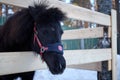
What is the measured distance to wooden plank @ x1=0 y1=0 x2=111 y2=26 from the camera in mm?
2705

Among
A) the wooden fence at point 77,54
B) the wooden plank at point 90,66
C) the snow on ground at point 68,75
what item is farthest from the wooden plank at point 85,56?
the snow on ground at point 68,75

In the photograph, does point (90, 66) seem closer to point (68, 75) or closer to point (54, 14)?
point (68, 75)

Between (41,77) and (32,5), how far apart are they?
132 inches

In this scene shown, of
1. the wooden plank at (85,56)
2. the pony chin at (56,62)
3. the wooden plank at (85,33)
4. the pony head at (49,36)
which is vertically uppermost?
the pony head at (49,36)

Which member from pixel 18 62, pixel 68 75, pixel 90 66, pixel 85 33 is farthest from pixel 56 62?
pixel 68 75

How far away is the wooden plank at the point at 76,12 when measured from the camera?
106 inches

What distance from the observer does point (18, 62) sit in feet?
7.79

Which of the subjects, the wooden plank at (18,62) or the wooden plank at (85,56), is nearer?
the wooden plank at (18,62)

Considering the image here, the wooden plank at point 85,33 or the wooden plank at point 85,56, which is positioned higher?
the wooden plank at point 85,33

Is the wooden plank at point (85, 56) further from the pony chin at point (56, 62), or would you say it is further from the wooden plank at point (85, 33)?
the pony chin at point (56, 62)

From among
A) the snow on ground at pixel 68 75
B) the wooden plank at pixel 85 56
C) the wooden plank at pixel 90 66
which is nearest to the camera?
the wooden plank at pixel 85 56

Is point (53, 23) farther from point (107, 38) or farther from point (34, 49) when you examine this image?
point (107, 38)

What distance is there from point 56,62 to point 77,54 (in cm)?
117

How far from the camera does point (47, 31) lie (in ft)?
7.68
